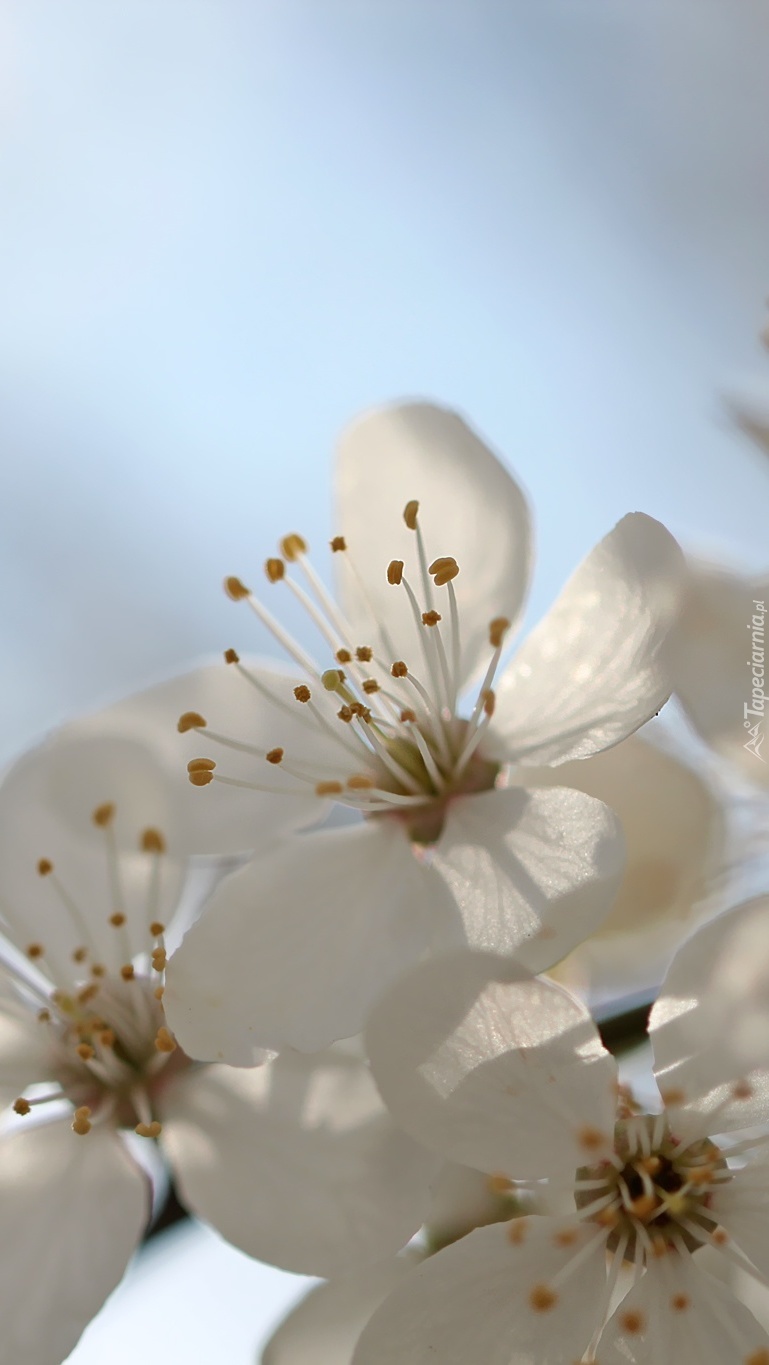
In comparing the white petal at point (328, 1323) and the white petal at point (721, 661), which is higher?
the white petal at point (721, 661)

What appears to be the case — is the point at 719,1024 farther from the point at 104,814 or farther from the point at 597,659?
the point at 104,814

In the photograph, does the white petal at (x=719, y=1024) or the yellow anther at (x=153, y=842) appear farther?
the yellow anther at (x=153, y=842)

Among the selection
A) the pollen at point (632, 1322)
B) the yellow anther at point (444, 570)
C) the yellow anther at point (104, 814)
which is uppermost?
the yellow anther at point (444, 570)

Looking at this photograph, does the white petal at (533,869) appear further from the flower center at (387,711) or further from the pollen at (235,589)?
the pollen at (235,589)

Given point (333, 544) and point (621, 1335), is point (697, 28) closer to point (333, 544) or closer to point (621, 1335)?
point (333, 544)

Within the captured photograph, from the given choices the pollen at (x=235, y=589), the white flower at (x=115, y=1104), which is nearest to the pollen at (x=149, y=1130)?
the white flower at (x=115, y=1104)

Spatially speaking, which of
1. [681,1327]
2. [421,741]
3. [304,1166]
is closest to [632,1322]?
[681,1327]

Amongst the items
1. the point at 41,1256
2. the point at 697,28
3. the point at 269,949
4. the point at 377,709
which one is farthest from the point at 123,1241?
the point at 697,28
